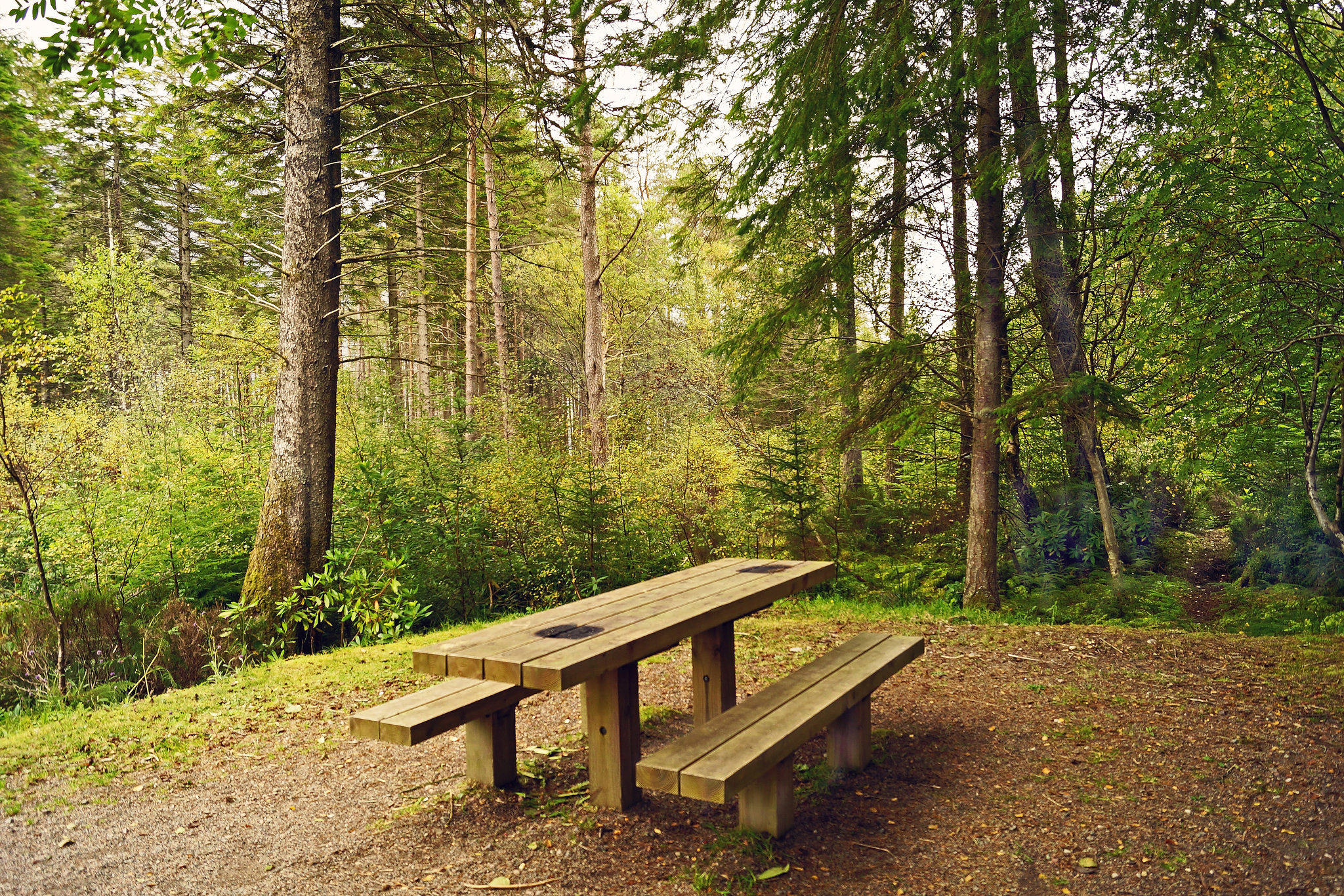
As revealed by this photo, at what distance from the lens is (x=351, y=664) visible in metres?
5.50

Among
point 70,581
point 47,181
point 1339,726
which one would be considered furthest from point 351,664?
point 47,181

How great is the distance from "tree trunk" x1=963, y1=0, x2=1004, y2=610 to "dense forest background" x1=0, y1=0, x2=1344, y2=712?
0.10 feet

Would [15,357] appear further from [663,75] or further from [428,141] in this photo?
[663,75]

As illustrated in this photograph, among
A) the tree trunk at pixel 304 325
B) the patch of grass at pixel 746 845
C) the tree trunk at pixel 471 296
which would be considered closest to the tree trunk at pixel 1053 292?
the patch of grass at pixel 746 845

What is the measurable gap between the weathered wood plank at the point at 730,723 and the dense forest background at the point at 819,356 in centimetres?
312

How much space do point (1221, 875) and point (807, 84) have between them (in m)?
4.78

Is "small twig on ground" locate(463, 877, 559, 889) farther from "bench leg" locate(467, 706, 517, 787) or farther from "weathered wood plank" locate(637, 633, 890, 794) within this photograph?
"bench leg" locate(467, 706, 517, 787)

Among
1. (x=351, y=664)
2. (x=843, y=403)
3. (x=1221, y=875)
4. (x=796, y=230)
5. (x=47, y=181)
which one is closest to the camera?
(x=1221, y=875)

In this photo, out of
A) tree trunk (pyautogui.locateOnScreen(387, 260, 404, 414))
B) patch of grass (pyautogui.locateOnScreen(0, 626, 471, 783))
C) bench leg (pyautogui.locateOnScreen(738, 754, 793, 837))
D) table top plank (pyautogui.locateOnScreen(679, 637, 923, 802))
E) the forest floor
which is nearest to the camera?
table top plank (pyautogui.locateOnScreen(679, 637, 923, 802))

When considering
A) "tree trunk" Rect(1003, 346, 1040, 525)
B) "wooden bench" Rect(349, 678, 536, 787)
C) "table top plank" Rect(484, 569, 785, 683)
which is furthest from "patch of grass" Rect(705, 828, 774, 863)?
"tree trunk" Rect(1003, 346, 1040, 525)

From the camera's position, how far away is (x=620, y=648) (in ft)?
8.28

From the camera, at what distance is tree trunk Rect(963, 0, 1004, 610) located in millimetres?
6473

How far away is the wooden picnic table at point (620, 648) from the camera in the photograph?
7.93ft

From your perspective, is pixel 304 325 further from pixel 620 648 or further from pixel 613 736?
pixel 620 648
